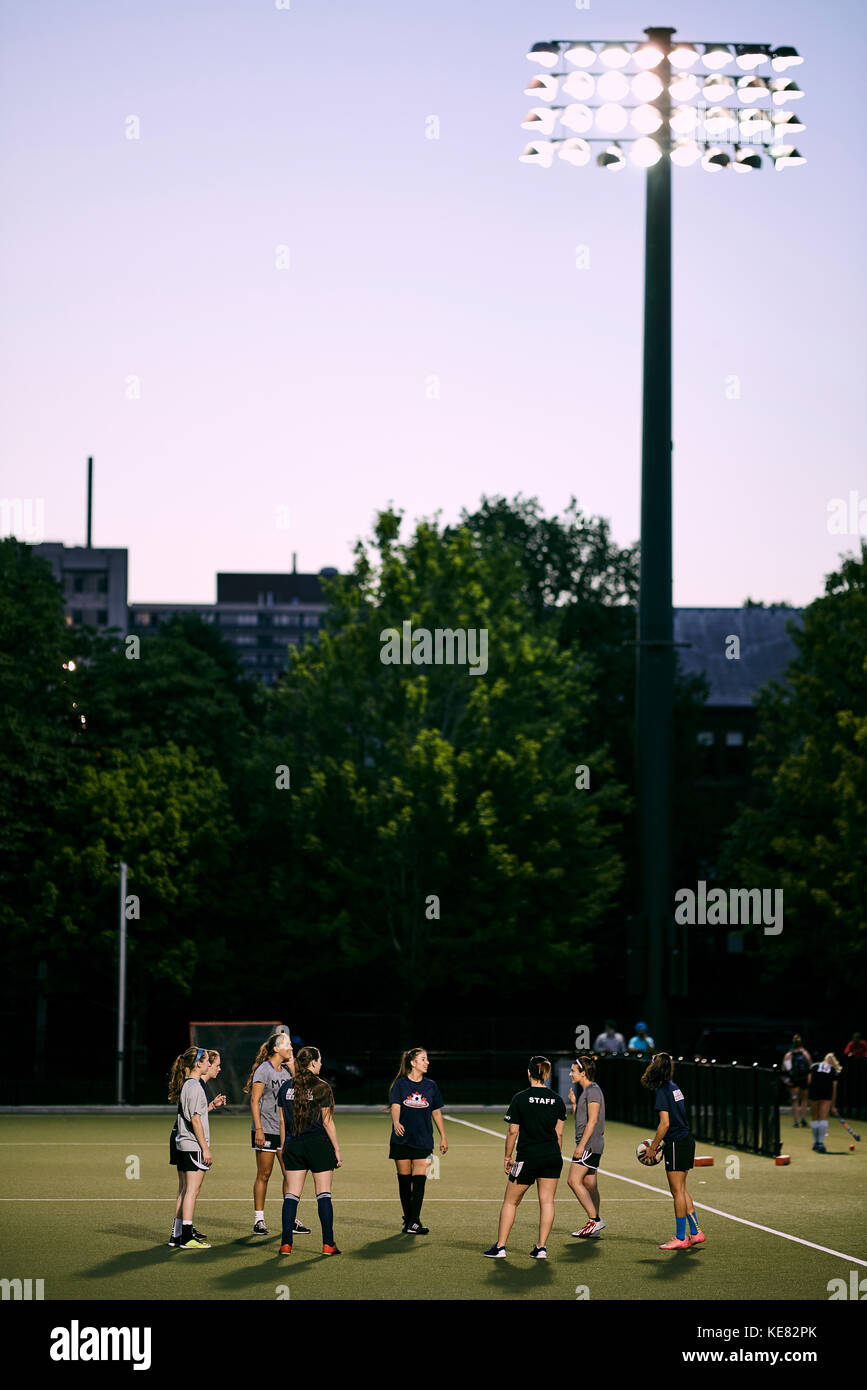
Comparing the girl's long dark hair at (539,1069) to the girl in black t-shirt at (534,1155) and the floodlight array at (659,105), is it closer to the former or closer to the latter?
the girl in black t-shirt at (534,1155)

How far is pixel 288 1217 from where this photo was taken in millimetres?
15328

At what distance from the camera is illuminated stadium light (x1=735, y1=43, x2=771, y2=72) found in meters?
26.6

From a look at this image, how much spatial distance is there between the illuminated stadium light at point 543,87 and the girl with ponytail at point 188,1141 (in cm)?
1721

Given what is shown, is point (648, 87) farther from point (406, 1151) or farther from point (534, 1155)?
point (534, 1155)

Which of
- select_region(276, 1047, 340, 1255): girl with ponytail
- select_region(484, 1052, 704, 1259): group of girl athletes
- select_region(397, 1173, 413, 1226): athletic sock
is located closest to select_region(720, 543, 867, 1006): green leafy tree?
select_region(484, 1052, 704, 1259): group of girl athletes

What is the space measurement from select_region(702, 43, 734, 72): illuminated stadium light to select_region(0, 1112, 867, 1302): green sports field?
16.3m

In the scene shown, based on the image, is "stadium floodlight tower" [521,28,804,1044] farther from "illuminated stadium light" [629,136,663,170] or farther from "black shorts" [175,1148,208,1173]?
"black shorts" [175,1148,208,1173]

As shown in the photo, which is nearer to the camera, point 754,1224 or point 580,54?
point 754,1224

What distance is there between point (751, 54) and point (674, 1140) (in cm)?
1754

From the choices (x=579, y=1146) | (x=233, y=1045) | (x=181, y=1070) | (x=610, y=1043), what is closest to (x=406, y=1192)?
(x=579, y=1146)

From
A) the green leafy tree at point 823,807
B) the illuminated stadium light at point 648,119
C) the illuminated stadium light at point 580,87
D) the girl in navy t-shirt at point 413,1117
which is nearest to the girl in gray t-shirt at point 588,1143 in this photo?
the girl in navy t-shirt at point 413,1117

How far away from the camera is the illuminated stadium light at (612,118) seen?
89.0ft
